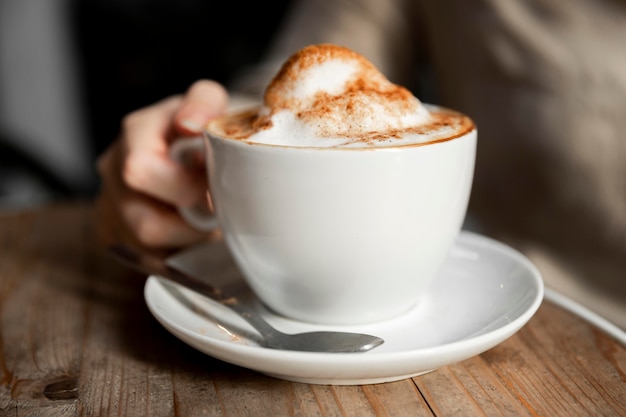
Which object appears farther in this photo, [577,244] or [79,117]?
[79,117]

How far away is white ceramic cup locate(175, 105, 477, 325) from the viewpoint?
1.68 feet

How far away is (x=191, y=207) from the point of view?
75 centimetres

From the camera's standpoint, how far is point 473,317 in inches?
22.8

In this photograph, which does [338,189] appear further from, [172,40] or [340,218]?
[172,40]

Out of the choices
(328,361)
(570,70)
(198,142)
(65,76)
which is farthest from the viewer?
(65,76)

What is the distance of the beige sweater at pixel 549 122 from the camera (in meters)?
0.83

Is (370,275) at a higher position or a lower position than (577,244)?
higher

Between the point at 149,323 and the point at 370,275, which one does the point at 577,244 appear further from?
the point at 149,323

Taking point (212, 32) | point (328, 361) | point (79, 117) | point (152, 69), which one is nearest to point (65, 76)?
point (79, 117)

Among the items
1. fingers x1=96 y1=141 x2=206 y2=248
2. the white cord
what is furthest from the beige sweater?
fingers x1=96 y1=141 x2=206 y2=248

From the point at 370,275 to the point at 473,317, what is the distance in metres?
0.10

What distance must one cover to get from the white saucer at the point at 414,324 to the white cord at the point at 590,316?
0.21ft

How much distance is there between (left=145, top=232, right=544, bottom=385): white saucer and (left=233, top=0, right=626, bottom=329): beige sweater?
245 millimetres

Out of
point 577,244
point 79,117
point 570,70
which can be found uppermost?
point 570,70
